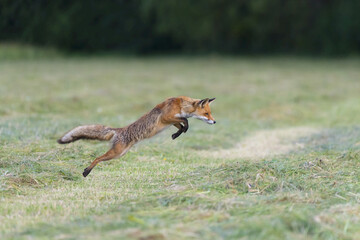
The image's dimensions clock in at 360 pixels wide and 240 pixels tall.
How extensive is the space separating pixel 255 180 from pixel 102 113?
844 cm

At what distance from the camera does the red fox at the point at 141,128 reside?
6.98 meters

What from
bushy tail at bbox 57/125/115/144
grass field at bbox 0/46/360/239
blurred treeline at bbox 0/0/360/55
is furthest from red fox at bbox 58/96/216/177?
blurred treeline at bbox 0/0/360/55

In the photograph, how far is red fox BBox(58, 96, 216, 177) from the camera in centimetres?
698

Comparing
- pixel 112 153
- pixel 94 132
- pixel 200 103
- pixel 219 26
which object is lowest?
pixel 219 26

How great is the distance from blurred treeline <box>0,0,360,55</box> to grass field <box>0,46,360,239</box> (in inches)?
543

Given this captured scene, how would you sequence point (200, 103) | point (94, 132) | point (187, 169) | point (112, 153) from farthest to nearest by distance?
point (187, 169) < point (200, 103) < point (94, 132) < point (112, 153)

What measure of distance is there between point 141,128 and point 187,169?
0.99 metres

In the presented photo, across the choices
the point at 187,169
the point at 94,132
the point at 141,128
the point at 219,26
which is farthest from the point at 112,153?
the point at 219,26

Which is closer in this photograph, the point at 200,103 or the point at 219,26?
the point at 200,103

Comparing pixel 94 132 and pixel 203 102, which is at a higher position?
pixel 203 102

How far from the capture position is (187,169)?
7680 millimetres

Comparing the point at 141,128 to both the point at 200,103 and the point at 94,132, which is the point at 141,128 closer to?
the point at 94,132

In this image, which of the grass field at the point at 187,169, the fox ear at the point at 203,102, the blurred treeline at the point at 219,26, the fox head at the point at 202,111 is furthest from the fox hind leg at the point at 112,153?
the blurred treeline at the point at 219,26

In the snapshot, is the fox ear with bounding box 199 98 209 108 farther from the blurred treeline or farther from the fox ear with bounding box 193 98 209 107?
the blurred treeline
